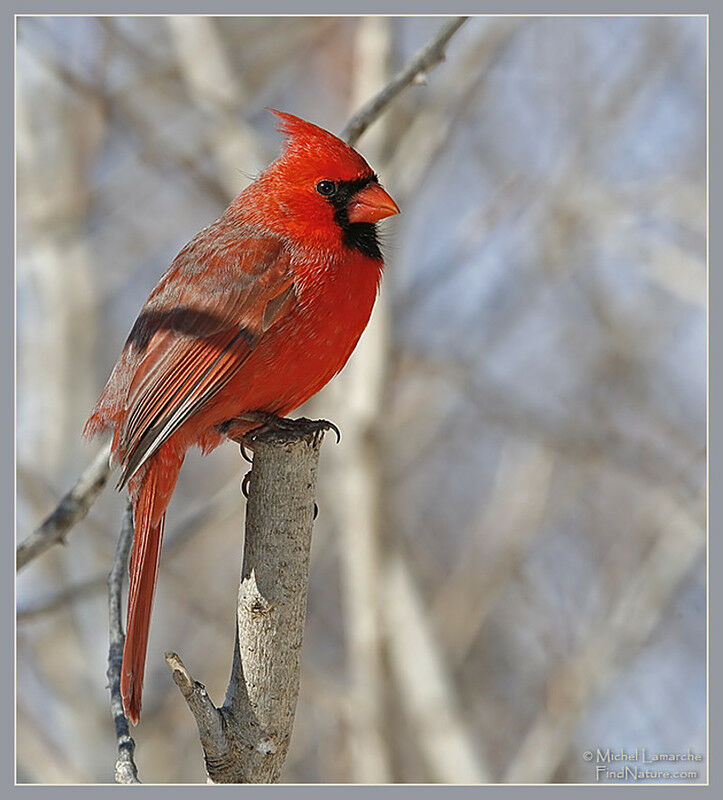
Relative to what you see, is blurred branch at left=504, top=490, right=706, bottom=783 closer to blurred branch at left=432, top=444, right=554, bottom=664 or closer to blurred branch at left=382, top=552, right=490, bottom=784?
blurred branch at left=382, top=552, right=490, bottom=784

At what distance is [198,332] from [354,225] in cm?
45

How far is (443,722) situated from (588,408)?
194 cm

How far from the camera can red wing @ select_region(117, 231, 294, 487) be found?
Result: 2092 millimetres

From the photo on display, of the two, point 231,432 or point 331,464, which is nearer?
point 231,432

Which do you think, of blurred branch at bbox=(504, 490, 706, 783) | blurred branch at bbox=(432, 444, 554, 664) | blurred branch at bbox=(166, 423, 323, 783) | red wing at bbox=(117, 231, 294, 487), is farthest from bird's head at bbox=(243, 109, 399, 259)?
blurred branch at bbox=(432, 444, 554, 664)

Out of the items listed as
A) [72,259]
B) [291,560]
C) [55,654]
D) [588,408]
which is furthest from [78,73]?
[291,560]

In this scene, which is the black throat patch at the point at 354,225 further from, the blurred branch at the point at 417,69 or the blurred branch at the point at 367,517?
the blurred branch at the point at 367,517

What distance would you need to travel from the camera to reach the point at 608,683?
3.52 m

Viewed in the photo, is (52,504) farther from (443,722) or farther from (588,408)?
(588,408)

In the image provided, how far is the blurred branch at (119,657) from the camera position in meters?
1.66

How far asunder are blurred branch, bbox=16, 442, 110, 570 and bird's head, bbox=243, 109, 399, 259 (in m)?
0.70

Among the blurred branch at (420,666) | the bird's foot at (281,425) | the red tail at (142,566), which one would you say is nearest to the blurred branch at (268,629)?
the bird's foot at (281,425)

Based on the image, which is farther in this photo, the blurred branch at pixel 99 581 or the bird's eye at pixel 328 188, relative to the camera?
the blurred branch at pixel 99 581

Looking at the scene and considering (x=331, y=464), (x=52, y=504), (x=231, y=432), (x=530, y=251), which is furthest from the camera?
(x=530, y=251)
